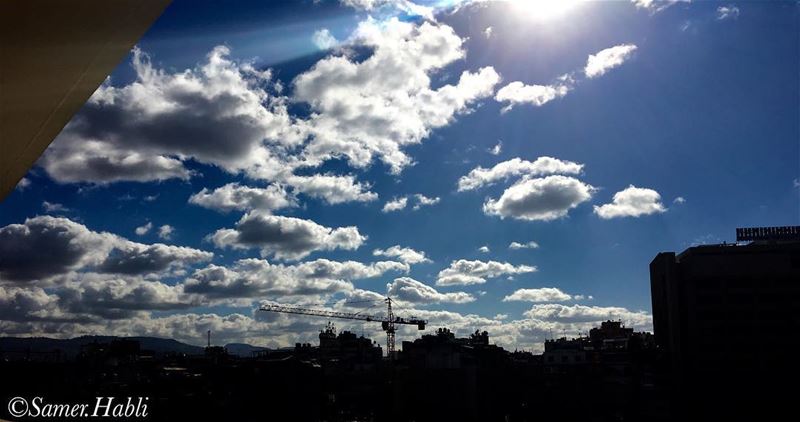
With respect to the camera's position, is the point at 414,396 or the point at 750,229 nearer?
the point at 414,396

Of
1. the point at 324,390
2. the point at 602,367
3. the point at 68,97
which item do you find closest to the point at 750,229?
the point at 602,367

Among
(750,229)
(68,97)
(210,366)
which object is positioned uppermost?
(750,229)

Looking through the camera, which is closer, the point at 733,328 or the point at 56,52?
the point at 56,52

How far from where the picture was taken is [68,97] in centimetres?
203

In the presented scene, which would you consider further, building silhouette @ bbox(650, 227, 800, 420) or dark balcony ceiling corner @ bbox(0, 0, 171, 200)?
building silhouette @ bbox(650, 227, 800, 420)

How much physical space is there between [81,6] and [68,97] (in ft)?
1.81

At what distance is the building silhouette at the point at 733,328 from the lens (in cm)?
5028

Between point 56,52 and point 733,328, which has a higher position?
point 56,52

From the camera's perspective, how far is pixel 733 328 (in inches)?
2096

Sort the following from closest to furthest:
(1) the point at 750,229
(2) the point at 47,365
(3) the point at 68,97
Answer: (3) the point at 68,97 < (2) the point at 47,365 < (1) the point at 750,229

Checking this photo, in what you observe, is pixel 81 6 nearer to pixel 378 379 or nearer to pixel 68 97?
pixel 68 97

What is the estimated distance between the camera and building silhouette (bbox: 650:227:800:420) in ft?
165

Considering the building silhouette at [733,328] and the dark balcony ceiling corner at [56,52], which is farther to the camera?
the building silhouette at [733,328]

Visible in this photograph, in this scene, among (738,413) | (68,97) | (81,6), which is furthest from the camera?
(738,413)
